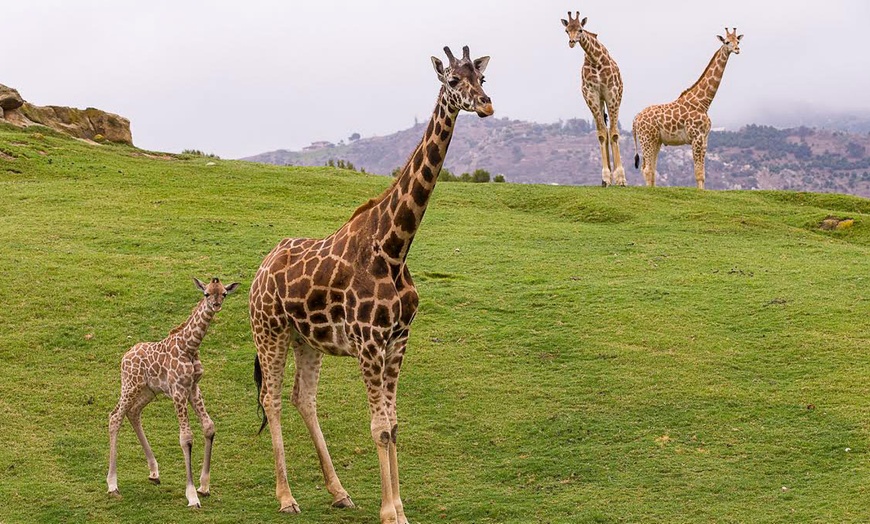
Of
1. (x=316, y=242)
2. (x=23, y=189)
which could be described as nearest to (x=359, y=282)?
(x=316, y=242)

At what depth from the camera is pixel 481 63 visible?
35.5ft

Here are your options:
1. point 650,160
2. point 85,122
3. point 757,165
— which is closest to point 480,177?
point 650,160

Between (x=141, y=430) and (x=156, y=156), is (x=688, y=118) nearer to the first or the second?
(x=156, y=156)

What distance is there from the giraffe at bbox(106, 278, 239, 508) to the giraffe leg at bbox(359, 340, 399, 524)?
5.86 feet

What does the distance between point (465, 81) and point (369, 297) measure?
229cm

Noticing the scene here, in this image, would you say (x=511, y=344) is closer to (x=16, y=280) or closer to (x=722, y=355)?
(x=722, y=355)

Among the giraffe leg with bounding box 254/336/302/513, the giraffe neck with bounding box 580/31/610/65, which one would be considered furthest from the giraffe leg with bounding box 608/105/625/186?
the giraffe leg with bounding box 254/336/302/513

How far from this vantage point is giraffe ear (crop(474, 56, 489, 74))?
10.8 m

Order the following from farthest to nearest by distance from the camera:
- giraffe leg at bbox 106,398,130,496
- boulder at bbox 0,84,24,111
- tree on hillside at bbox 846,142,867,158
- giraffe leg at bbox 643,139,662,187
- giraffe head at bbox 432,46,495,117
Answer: tree on hillside at bbox 846,142,867,158, boulder at bbox 0,84,24,111, giraffe leg at bbox 643,139,662,187, giraffe leg at bbox 106,398,130,496, giraffe head at bbox 432,46,495,117

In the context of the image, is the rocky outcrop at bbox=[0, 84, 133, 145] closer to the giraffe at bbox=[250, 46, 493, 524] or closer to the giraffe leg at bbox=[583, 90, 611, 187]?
the giraffe leg at bbox=[583, 90, 611, 187]

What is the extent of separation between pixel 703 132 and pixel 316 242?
63.0ft

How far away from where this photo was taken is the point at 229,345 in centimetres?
1656

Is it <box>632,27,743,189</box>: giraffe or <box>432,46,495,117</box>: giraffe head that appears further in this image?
<box>632,27,743,189</box>: giraffe

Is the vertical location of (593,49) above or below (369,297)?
above
